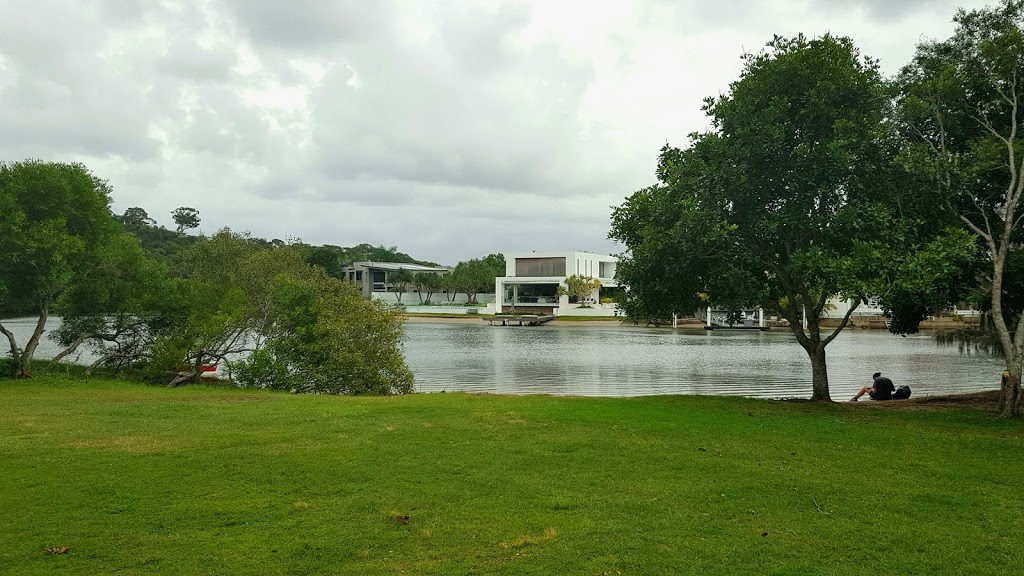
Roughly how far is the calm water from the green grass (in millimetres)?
13494

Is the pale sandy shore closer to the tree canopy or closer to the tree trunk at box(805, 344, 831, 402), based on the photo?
the tree trunk at box(805, 344, 831, 402)

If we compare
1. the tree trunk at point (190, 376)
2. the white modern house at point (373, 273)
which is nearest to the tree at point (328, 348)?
the tree trunk at point (190, 376)

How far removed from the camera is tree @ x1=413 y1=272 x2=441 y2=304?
4567 inches

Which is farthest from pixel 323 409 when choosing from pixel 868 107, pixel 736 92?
pixel 868 107

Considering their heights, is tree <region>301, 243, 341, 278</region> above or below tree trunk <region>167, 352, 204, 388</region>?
above

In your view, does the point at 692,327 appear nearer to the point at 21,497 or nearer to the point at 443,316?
the point at 443,316

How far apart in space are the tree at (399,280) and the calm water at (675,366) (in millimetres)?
60664

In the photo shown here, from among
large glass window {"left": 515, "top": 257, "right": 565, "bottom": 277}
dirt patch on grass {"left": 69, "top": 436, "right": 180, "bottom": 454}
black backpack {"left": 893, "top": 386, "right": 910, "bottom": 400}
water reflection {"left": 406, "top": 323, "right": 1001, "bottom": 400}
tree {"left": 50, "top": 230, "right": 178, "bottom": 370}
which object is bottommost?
water reflection {"left": 406, "top": 323, "right": 1001, "bottom": 400}

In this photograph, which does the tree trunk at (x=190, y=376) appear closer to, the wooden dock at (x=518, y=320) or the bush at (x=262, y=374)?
the bush at (x=262, y=374)

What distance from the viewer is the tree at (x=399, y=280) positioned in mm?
115438

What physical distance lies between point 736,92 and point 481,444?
9972mm

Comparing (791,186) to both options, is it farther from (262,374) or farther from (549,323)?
(549,323)

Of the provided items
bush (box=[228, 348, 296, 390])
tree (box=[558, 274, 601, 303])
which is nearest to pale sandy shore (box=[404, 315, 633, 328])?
tree (box=[558, 274, 601, 303])

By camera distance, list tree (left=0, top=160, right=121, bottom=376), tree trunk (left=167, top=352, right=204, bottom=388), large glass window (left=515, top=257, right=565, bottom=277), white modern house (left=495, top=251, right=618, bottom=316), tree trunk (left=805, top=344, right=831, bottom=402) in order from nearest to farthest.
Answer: tree trunk (left=805, top=344, right=831, bottom=402) → tree (left=0, top=160, right=121, bottom=376) → tree trunk (left=167, top=352, right=204, bottom=388) → white modern house (left=495, top=251, right=618, bottom=316) → large glass window (left=515, top=257, right=565, bottom=277)
